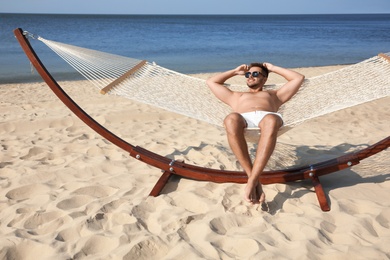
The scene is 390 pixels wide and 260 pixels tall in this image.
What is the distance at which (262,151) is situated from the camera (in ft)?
7.01

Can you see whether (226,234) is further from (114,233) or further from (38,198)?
(38,198)

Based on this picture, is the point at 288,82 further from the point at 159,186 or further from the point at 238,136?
the point at 159,186

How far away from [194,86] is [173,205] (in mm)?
1282

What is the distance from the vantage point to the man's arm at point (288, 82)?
109 inches

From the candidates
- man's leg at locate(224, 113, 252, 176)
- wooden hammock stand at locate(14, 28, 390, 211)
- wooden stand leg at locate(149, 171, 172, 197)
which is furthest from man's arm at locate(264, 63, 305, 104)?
wooden stand leg at locate(149, 171, 172, 197)

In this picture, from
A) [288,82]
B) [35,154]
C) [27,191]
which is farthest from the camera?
[35,154]

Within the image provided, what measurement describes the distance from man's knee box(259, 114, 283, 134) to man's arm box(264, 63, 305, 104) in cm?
60

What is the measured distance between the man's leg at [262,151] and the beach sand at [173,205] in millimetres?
109

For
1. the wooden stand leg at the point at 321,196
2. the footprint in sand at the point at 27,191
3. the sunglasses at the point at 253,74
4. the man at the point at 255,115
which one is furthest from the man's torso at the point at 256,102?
the footprint in sand at the point at 27,191

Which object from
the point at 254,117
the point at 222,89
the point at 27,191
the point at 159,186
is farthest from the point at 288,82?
the point at 27,191

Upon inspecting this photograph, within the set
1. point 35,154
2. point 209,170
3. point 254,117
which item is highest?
point 254,117

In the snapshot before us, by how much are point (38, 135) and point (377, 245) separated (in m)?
3.02

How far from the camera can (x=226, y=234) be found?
1.99 metres

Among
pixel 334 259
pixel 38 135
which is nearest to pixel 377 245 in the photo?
pixel 334 259
